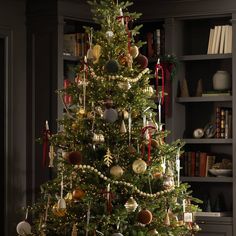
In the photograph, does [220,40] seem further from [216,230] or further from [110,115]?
[110,115]

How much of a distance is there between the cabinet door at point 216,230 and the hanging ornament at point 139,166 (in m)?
1.97

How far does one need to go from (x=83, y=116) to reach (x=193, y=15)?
2120 mm

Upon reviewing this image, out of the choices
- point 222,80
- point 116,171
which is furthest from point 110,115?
point 222,80

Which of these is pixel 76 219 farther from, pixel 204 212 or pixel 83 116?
pixel 204 212

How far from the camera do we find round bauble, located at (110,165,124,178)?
4250mm

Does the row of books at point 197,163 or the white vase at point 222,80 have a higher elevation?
the white vase at point 222,80

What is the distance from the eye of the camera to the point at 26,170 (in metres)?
6.18

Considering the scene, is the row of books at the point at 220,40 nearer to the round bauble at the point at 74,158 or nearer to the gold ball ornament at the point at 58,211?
the round bauble at the point at 74,158

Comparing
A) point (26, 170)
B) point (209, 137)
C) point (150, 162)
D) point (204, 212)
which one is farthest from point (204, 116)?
point (150, 162)

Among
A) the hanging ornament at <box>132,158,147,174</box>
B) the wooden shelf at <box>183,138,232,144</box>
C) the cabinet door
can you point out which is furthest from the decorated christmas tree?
the wooden shelf at <box>183,138,232,144</box>

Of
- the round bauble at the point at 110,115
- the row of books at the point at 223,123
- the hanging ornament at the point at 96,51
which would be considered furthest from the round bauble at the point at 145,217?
the row of books at the point at 223,123

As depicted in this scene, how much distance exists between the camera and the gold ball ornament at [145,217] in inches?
166

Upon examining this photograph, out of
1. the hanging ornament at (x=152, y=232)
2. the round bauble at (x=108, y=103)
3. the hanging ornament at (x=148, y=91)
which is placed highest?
the hanging ornament at (x=148, y=91)

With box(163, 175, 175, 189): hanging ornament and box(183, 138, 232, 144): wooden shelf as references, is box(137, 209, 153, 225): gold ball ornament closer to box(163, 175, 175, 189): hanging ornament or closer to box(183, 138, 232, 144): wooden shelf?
box(163, 175, 175, 189): hanging ornament
